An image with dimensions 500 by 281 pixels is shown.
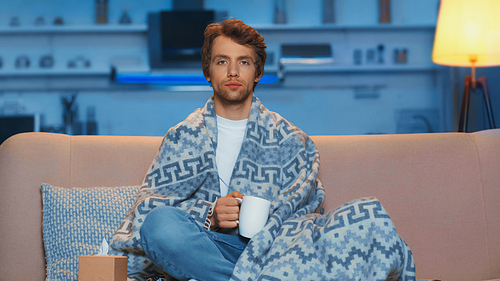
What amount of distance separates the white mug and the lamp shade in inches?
62.4

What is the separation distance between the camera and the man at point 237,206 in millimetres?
1086

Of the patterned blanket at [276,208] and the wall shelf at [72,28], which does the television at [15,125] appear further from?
the patterned blanket at [276,208]

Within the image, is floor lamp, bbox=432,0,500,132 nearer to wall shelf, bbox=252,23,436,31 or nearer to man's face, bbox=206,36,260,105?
man's face, bbox=206,36,260,105

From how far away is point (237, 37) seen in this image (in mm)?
1586

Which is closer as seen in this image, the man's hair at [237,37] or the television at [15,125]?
the man's hair at [237,37]

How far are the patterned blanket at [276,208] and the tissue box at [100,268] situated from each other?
300mm

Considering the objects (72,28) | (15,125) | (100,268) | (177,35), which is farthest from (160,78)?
(100,268)

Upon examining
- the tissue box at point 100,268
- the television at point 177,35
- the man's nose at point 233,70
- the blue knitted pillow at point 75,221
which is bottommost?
the blue knitted pillow at point 75,221

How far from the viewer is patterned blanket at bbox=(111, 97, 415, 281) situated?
1.08 m

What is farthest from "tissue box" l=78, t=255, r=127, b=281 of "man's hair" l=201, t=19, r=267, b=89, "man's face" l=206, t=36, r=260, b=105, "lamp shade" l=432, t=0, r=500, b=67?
"lamp shade" l=432, t=0, r=500, b=67

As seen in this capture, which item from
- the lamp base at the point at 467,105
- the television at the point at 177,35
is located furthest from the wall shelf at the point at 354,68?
the lamp base at the point at 467,105

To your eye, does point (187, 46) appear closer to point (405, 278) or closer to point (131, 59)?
point (131, 59)

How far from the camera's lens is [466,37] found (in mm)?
2205

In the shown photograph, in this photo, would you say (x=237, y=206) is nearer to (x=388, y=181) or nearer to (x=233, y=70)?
(x=233, y=70)
